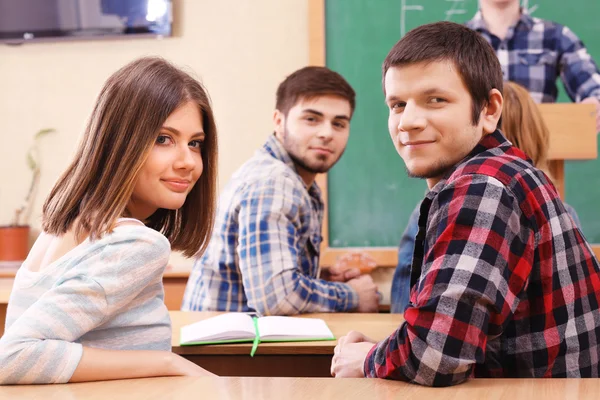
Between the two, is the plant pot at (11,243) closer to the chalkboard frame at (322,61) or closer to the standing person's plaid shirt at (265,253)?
the standing person's plaid shirt at (265,253)

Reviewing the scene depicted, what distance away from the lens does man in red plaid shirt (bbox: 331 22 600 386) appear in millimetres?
1058

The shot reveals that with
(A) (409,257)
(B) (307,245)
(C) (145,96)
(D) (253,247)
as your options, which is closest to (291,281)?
(D) (253,247)

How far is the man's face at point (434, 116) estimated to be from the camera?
4.03ft

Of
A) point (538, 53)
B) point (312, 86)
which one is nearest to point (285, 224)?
point (312, 86)

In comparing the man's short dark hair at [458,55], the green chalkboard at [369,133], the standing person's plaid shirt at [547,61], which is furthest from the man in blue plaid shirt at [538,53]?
the man's short dark hair at [458,55]

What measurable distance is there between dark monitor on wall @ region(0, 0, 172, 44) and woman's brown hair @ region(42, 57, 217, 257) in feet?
6.98

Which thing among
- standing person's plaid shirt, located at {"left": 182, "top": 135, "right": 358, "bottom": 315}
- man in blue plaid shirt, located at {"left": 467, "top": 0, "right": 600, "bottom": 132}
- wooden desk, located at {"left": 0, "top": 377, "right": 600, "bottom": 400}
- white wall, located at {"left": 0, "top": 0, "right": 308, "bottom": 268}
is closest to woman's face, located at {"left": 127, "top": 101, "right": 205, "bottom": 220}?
wooden desk, located at {"left": 0, "top": 377, "right": 600, "bottom": 400}

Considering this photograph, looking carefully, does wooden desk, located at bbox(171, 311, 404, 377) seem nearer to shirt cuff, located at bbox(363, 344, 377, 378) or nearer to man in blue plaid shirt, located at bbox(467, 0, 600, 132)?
shirt cuff, located at bbox(363, 344, 377, 378)

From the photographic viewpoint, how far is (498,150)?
1.23m

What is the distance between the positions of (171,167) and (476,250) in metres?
0.59

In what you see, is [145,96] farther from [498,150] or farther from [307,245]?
[307,245]

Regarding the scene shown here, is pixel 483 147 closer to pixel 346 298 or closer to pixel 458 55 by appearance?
pixel 458 55

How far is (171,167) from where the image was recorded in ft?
4.42

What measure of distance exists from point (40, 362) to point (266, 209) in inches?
48.9
